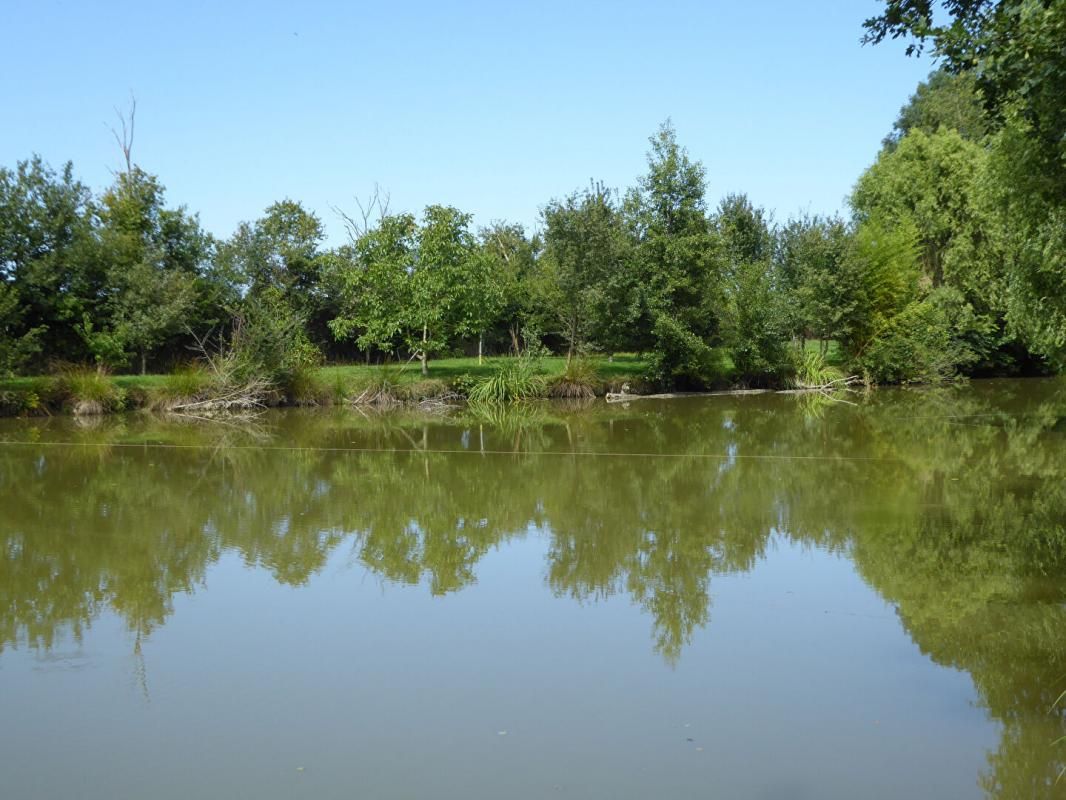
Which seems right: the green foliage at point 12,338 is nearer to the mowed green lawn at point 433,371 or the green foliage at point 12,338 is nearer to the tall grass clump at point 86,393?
the mowed green lawn at point 433,371

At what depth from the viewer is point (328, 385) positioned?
78.6 feet

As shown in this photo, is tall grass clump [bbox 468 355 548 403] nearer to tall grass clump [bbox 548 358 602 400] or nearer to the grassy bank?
the grassy bank

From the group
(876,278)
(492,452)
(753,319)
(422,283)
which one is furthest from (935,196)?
(492,452)

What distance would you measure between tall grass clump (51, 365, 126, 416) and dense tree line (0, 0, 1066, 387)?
968 millimetres

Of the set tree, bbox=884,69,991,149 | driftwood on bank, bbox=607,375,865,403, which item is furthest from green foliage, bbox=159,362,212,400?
tree, bbox=884,69,991,149

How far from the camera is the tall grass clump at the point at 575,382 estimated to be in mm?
25891

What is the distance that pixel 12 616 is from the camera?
6.93 metres

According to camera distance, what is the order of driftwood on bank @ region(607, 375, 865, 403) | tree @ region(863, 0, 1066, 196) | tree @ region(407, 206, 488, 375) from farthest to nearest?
driftwood on bank @ region(607, 375, 865, 403), tree @ region(407, 206, 488, 375), tree @ region(863, 0, 1066, 196)

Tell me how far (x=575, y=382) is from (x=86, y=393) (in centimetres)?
1176

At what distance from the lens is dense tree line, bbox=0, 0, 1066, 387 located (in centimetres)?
2248

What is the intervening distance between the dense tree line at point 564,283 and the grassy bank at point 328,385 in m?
0.67

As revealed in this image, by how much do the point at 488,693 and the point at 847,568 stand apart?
381 centimetres

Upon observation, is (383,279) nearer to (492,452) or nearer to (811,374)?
(492,452)

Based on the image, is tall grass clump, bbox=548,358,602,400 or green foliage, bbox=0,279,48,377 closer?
green foliage, bbox=0,279,48,377
